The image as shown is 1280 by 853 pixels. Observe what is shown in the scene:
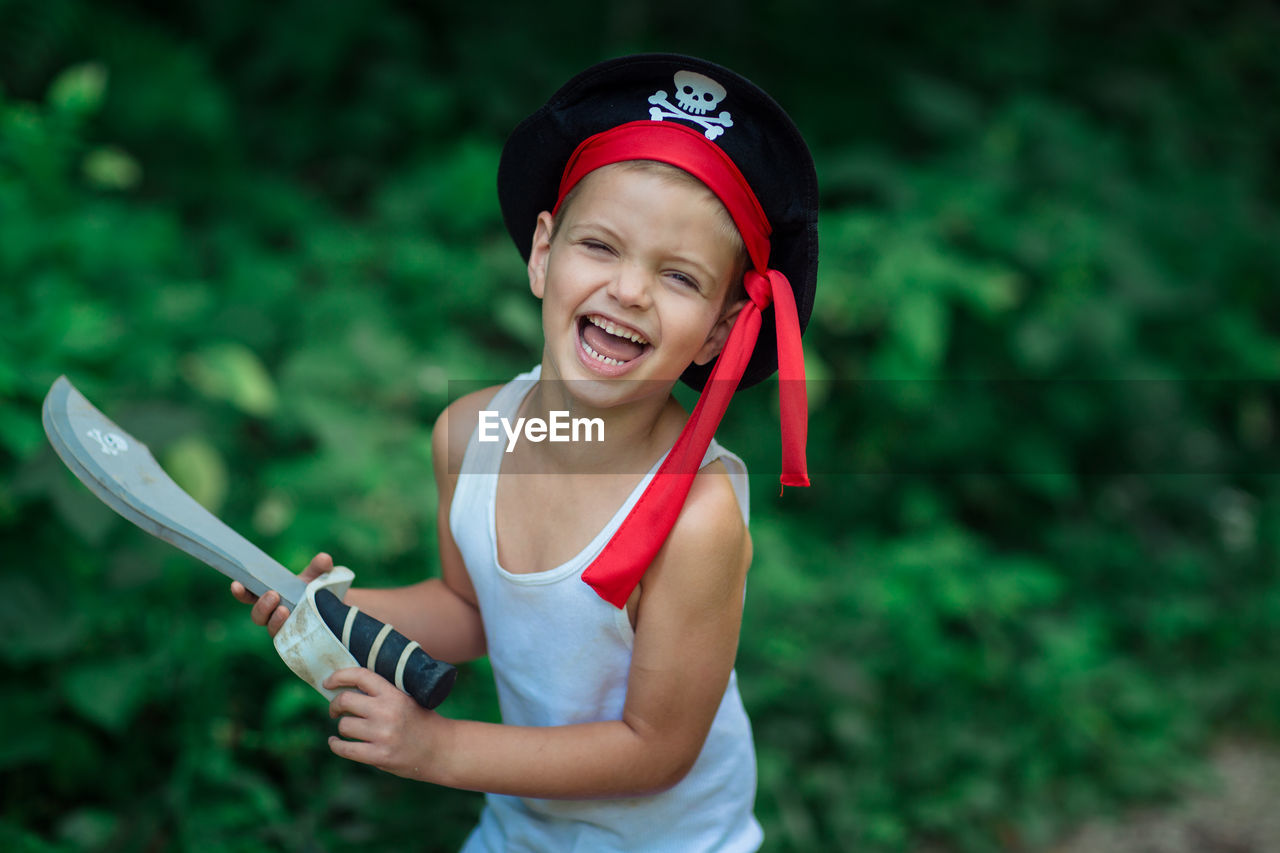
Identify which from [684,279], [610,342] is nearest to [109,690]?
[610,342]

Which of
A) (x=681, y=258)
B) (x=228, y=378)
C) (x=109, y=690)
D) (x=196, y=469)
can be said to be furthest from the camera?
(x=228, y=378)

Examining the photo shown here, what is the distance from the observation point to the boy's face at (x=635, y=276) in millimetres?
1383

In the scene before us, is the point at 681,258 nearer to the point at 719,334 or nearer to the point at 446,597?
the point at 719,334

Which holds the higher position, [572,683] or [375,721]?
[572,683]

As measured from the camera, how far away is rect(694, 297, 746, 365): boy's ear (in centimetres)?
151

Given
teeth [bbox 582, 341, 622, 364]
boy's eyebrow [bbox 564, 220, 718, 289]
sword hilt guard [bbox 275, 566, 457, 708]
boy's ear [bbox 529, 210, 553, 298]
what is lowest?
sword hilt guard [bbox 275, 566, 457, 708]

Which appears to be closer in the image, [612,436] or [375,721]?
[375,721]

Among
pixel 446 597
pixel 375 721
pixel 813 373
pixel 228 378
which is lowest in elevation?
pixel 375 721

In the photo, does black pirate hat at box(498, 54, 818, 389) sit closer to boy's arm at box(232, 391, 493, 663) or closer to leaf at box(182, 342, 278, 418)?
boy's arm at box(232, 391, 493, 663)

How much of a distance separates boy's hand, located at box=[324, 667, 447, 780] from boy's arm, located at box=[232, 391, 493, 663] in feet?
0.94

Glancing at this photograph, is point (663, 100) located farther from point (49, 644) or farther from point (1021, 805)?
point (1021, 805)

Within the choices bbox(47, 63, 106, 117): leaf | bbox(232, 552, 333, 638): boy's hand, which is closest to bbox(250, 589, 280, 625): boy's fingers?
bbox(232, 552, 333, 638): boy's hand

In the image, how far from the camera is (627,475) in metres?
1.53

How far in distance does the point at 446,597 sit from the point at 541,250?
1.93ft
